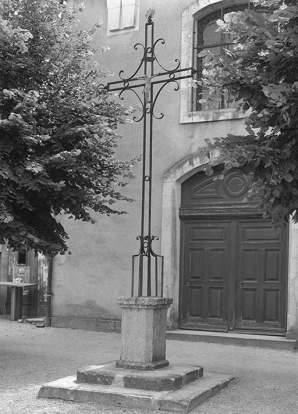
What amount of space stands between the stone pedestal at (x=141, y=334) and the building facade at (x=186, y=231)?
13.3 ft

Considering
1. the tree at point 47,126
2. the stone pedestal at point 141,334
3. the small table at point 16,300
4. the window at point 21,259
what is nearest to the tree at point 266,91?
the stone pedestal at point 141,334

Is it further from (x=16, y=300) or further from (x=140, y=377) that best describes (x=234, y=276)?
(x=16, y=300)

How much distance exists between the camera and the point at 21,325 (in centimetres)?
1334

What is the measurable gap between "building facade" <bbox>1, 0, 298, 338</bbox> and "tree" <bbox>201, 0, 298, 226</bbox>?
4.92m

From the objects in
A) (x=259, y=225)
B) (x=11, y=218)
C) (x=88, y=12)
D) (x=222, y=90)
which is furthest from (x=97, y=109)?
(x=88, y=12)

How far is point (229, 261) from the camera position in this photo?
37.3 ft

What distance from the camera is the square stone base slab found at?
6137 millimetres

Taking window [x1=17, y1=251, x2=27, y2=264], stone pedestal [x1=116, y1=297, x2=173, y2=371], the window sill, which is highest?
the window sill

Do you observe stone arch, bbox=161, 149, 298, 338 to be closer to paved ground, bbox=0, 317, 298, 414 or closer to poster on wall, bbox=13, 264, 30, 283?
paved ground, bbox=0, 317, 298, 414

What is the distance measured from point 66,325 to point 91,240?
69.5 inches

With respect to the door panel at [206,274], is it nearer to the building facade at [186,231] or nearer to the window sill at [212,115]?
the building facade at [186,231]

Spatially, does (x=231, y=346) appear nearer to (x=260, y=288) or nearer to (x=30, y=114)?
(x=260, y=288)

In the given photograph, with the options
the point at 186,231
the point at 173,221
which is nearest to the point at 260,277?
the point at 186,231

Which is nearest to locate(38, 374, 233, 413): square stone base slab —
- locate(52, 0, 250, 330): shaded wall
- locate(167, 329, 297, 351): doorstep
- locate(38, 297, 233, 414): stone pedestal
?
locate(38, 297, 233, 414): stone pedestal
